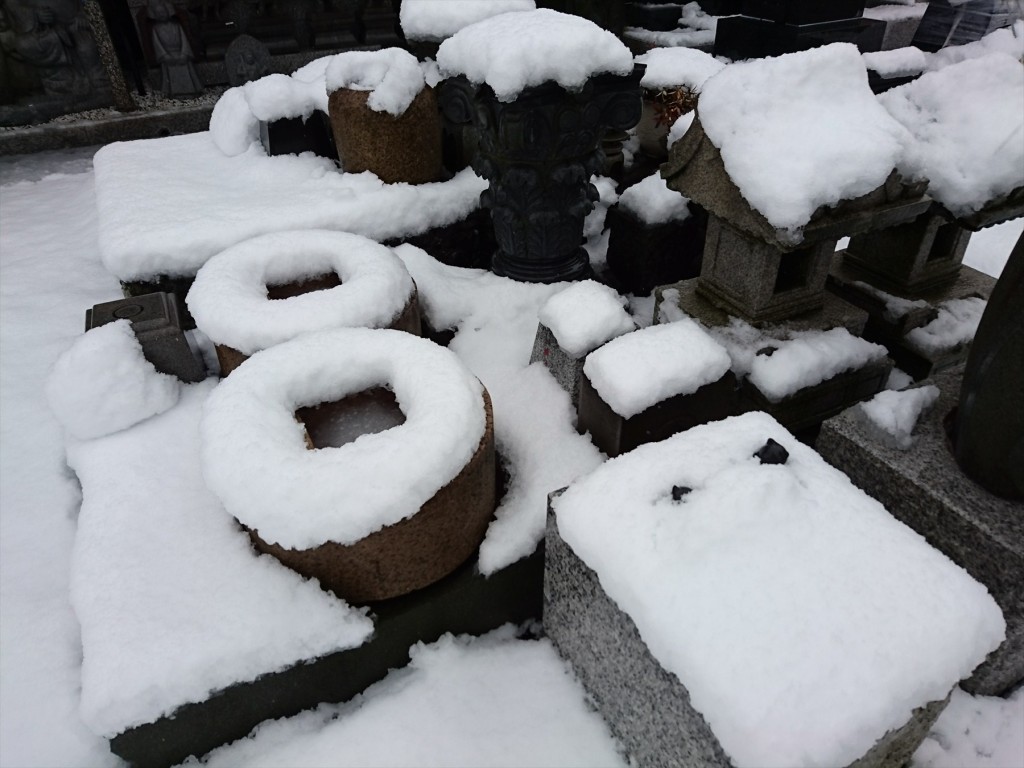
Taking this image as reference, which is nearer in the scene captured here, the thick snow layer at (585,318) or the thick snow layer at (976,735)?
the thick snow layer at (976,735)

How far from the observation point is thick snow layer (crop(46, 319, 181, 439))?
325 centimetres

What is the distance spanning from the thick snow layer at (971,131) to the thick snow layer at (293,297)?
2.63m

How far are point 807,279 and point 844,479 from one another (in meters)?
1.54

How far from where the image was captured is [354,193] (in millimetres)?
5137

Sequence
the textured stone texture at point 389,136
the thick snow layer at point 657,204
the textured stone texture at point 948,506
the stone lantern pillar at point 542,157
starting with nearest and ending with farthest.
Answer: the textured stone texture at point 948,506, the stone lantern pillar at point 542,157, the thick snow layer at point 657,204, the textured stone texture at point 389,136

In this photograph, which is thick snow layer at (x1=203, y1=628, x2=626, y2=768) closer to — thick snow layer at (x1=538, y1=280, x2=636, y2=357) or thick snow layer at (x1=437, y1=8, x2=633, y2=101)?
thick snow layer at (x1=538, y1=280, x2=636, y2=357)

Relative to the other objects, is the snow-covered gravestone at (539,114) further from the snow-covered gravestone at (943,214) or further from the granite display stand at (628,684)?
the granite display stand at (628,684)

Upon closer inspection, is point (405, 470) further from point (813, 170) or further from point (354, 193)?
point (354, 193)

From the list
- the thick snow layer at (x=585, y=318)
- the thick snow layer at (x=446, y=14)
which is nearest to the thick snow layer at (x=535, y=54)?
the thick snow layer at (x=585, y=318)

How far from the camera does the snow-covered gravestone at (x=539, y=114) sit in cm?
371

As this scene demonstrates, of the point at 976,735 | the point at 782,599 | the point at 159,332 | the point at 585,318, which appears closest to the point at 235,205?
the point at 159,332

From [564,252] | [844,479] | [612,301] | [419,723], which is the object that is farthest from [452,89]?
[419,723]

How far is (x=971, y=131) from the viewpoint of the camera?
3055 mm

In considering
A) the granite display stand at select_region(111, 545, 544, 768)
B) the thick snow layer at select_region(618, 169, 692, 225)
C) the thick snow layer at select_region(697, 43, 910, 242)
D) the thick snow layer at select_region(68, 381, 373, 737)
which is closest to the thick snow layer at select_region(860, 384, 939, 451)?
the thick snow layer at select_region(697, 43, 910, 242)
